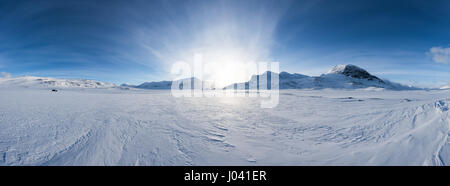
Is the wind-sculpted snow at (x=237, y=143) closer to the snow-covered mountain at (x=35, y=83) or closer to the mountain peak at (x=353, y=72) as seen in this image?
the snow-covered mountain at (x=35, y=83)

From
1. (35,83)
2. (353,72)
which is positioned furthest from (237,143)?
(353,72)

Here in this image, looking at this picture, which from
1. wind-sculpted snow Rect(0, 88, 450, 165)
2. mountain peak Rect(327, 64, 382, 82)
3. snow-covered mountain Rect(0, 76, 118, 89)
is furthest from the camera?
mountain peak Rect(327, 64, 382, 82)

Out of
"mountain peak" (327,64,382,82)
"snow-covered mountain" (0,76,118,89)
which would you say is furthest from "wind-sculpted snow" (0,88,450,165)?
"mountain peak" (327,64,382,82)

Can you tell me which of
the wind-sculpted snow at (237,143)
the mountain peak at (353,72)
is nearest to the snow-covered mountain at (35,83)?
the wind-sculpted snow at (237,143)

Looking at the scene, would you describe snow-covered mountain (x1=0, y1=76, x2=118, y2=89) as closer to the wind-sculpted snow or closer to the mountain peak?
A: the wind-sculpted snow

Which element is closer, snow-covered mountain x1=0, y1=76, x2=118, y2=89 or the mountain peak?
snow-covered mountain x1=0, y1=76, x2=118, y2=89

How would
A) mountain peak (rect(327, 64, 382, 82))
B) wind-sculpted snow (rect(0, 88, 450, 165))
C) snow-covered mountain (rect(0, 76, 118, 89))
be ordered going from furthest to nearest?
mountain peak (rect(327, 64, 382, 82)) < snow-covered mountain (rect(0, 76, 118, 89)) < wind-sculpted snow (rect(0, 88, 450, 165))

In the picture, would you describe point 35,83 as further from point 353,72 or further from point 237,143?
point 353,72

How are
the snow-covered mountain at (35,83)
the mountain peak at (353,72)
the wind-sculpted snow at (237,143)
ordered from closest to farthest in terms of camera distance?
the wind-sculpted snow at (237,143) → the snow-covered mountain at (35,83) → the mountain peak at (353,72)

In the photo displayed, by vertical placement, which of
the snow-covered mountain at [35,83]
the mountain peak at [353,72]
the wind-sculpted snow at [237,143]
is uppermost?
the mountain peak at [353,72]

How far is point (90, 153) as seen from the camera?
3750mm

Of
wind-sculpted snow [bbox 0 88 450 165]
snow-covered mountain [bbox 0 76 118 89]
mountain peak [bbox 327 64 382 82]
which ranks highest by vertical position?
mountain peak [bbox 327 64 382 82]

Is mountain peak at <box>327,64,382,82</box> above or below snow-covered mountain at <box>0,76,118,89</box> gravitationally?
above
